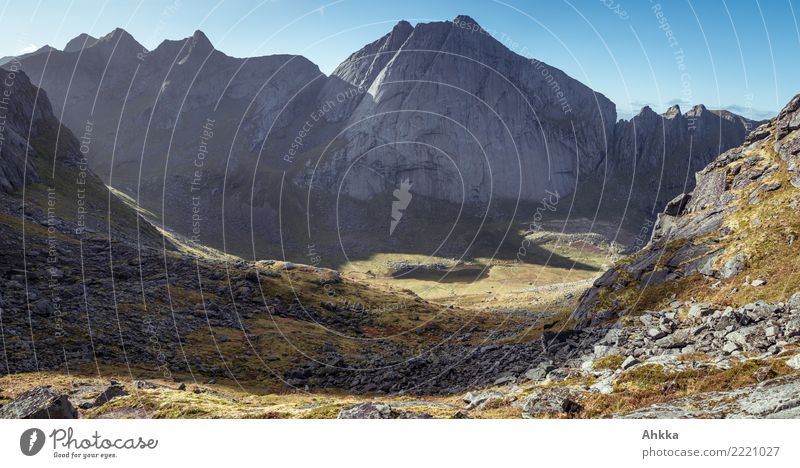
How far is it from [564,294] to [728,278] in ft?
266

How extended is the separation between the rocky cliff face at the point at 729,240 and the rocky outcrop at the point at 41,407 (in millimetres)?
39126

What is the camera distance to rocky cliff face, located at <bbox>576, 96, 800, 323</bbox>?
36688mm

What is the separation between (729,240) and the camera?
143ft

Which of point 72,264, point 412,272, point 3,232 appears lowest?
point 412,272

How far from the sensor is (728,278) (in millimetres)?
38250

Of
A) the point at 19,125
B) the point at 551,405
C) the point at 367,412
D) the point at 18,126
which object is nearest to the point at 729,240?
the point at 551,405

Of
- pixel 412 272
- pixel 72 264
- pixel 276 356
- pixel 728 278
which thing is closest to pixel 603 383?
pixel 728 278

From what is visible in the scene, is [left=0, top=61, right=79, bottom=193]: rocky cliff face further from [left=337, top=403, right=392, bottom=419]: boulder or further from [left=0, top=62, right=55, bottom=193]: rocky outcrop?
[left=337, top=403, right=392, bottom=419]: boulder

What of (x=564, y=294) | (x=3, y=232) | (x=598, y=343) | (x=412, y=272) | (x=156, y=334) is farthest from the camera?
(x=412, y=272)
